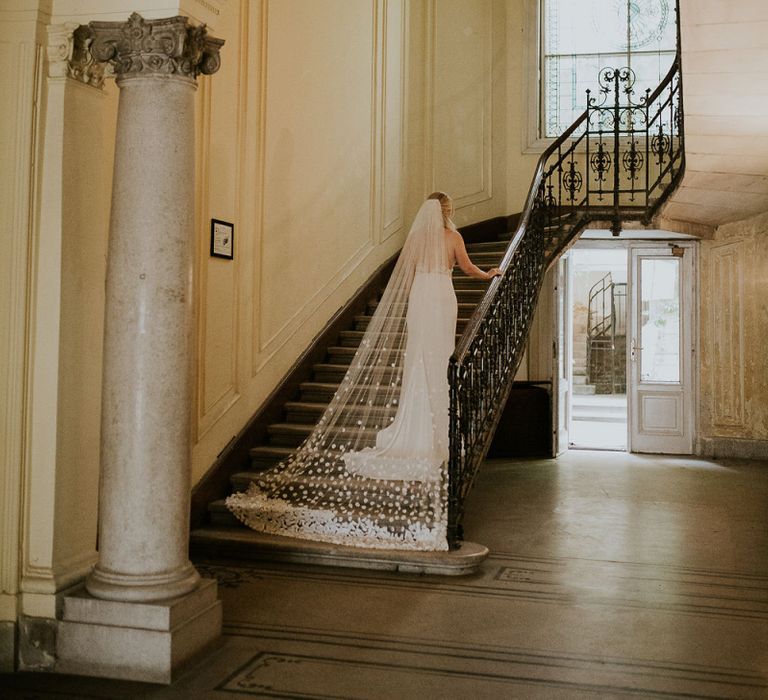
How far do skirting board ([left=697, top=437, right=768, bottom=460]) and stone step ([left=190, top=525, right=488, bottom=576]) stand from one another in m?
5.92

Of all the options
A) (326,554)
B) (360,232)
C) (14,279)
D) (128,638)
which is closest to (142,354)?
(14,279)

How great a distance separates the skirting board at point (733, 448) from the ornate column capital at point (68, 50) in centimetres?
860

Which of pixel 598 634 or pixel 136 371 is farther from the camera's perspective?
pixel 598 634

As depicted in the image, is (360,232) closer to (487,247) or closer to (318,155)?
(318,155)

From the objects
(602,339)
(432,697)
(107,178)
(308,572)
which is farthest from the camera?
(602,339)

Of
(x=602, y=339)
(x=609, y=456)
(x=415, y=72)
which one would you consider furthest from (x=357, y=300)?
(x=602, y=339)

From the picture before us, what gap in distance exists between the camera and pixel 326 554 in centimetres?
518

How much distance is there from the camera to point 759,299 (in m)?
9.96

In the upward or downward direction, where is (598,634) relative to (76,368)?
downward

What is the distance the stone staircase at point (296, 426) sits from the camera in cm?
538

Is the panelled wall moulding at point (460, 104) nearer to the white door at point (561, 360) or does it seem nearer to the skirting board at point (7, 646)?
the white door at point (561, 360)

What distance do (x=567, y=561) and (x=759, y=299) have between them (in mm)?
5892

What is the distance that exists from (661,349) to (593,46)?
3.91 meters

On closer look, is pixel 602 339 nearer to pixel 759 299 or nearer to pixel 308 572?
pixel 759 299
